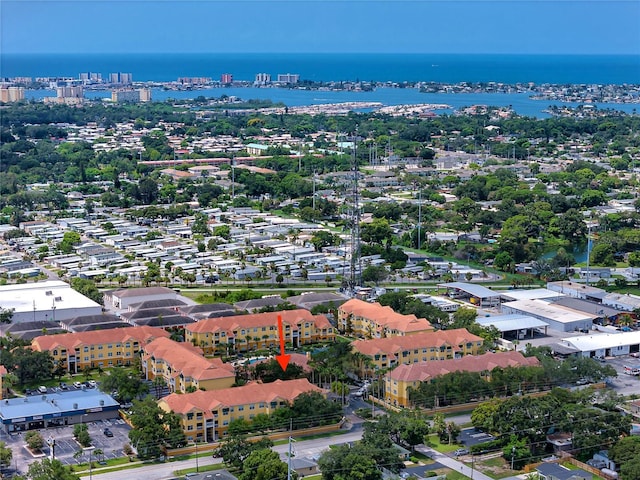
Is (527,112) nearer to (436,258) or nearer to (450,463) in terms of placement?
(436,258)

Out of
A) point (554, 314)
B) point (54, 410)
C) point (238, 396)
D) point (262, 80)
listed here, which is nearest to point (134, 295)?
point (54, 410)

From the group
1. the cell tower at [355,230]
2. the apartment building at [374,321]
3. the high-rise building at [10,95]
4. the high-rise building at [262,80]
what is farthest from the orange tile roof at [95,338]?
the high-rise building at [262,80]

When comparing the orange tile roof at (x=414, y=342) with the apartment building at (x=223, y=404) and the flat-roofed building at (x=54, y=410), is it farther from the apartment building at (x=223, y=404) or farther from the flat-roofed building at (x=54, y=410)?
the flat-roofed building at (x=54, y=410)

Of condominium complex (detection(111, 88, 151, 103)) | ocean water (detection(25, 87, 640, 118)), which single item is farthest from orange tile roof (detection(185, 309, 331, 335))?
condominium complex (detection(111, 88, 151, 103))

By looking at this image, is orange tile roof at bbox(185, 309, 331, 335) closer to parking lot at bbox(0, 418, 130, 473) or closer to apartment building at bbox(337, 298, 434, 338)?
apartment building at bbox(337, 298, 434, 338)

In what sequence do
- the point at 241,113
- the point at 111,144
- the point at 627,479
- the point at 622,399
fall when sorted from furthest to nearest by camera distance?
the point at 241,113 → the point at 111,144 → the point at 622,399 → the point at 627,479

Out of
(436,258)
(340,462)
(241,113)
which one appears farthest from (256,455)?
(241,113)
